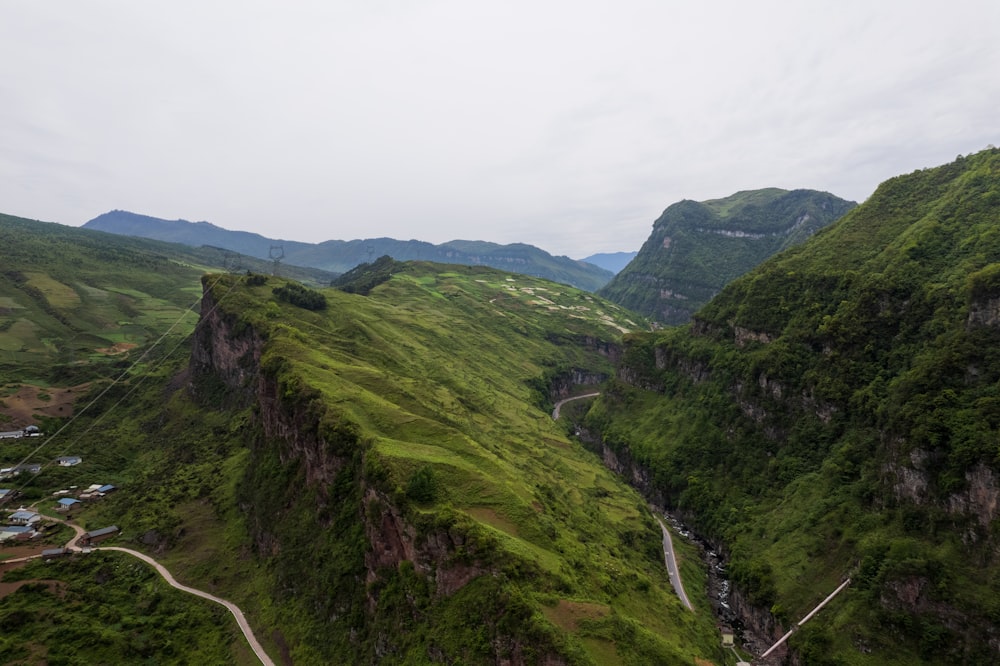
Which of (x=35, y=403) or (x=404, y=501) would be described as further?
(x=35, y=403)

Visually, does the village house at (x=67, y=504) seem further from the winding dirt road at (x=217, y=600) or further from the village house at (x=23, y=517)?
the winding dirt road at (x=217, y=600)

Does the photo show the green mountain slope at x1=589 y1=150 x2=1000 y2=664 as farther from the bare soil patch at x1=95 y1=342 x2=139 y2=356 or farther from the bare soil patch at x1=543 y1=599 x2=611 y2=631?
the bare soil patch at x1=95 y1=342 x2=139 y2=356

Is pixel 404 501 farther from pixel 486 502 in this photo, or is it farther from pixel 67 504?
pixel 67 504

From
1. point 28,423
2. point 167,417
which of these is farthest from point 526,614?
point 28,423

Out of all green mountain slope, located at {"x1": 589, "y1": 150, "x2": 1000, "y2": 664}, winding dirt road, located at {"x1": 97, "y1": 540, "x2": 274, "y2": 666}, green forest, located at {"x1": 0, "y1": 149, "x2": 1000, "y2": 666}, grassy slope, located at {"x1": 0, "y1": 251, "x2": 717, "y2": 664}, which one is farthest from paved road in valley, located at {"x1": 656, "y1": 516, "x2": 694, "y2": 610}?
winding dirt road, located at {"x1": 97, "y1": 540, "x2": 274, "y2": 666}

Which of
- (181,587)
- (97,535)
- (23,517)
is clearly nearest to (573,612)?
(181,587)

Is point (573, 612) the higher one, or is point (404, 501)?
point (404, 501)
